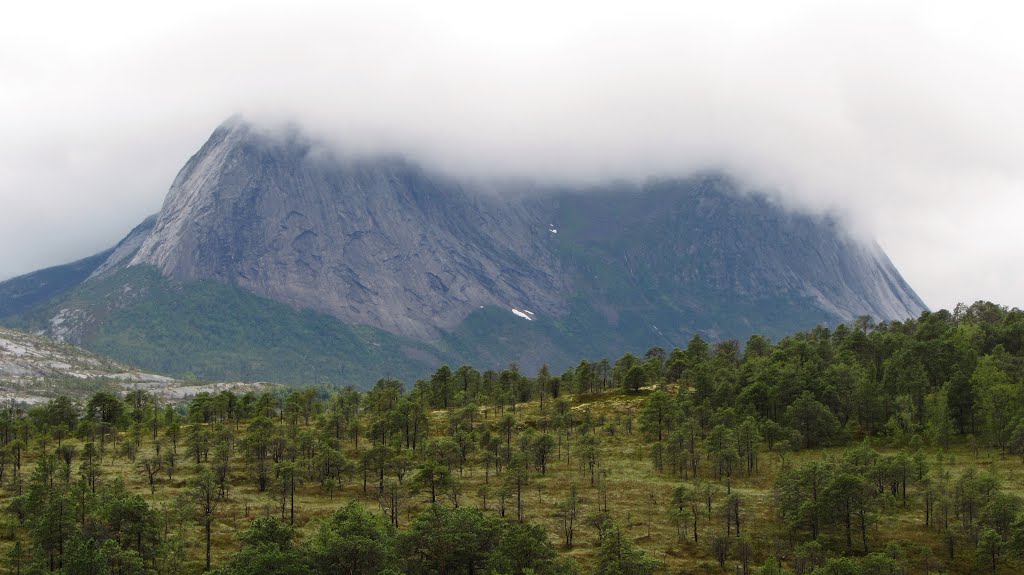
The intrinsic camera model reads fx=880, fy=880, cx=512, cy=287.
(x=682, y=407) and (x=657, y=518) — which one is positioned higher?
(x=682, y=407)

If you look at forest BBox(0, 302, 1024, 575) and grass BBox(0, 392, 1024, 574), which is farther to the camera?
grass BBox(0, 392, 1024, 574)

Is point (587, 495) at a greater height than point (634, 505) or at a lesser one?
greater

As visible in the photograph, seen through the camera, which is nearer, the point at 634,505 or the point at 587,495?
the point at 634,505

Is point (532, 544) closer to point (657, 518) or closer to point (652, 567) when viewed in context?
point (652, 567)

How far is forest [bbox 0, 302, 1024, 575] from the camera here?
114 m

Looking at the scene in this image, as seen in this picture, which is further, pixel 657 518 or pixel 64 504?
pixel 657 518

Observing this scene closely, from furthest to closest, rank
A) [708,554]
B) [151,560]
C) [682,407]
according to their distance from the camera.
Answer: [682,407]
[708,554]
[151,560]

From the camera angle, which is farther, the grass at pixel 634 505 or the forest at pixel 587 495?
the grass at pixel 634 505

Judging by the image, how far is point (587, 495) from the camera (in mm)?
156875

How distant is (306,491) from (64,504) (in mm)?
54080

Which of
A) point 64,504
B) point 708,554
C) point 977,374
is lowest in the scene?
point 708,554

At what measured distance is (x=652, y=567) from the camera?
114125 mm

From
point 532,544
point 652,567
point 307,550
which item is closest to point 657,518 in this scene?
point 652,567

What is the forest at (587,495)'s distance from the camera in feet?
373
